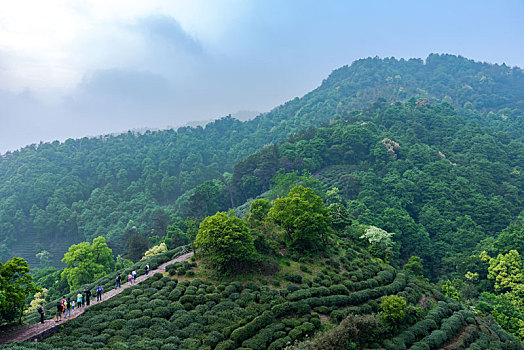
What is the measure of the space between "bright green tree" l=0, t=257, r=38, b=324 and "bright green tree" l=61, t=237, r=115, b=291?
2043 centimetres

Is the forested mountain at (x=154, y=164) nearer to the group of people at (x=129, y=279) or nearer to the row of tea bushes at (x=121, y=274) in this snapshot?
the row of tea bushes at (x=121, y=274)

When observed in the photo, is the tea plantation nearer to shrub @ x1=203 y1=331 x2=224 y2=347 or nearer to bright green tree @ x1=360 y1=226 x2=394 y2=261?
shrub @ x1=203 y1=331 x2=224 y2=347

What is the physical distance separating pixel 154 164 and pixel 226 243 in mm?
105591

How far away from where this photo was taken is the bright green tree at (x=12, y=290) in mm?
17625

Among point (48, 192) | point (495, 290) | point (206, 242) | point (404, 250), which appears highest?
point (48, 192)

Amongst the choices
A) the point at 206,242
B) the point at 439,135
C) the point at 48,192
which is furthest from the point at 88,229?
the point at 439,135

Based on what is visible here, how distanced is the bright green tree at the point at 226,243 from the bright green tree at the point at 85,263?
2030 cm

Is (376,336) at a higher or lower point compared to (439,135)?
lower

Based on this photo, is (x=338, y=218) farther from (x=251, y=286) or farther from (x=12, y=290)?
(x=12, y=290)

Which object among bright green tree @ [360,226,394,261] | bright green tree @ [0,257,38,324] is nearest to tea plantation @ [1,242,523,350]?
bright green tree @ [0,257,38,324]

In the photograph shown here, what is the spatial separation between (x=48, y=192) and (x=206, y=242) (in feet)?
325

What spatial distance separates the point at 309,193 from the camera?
3581 centimetres

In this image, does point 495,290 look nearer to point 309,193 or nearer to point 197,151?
point 309,193

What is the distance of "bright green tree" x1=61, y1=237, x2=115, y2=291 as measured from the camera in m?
38.1
